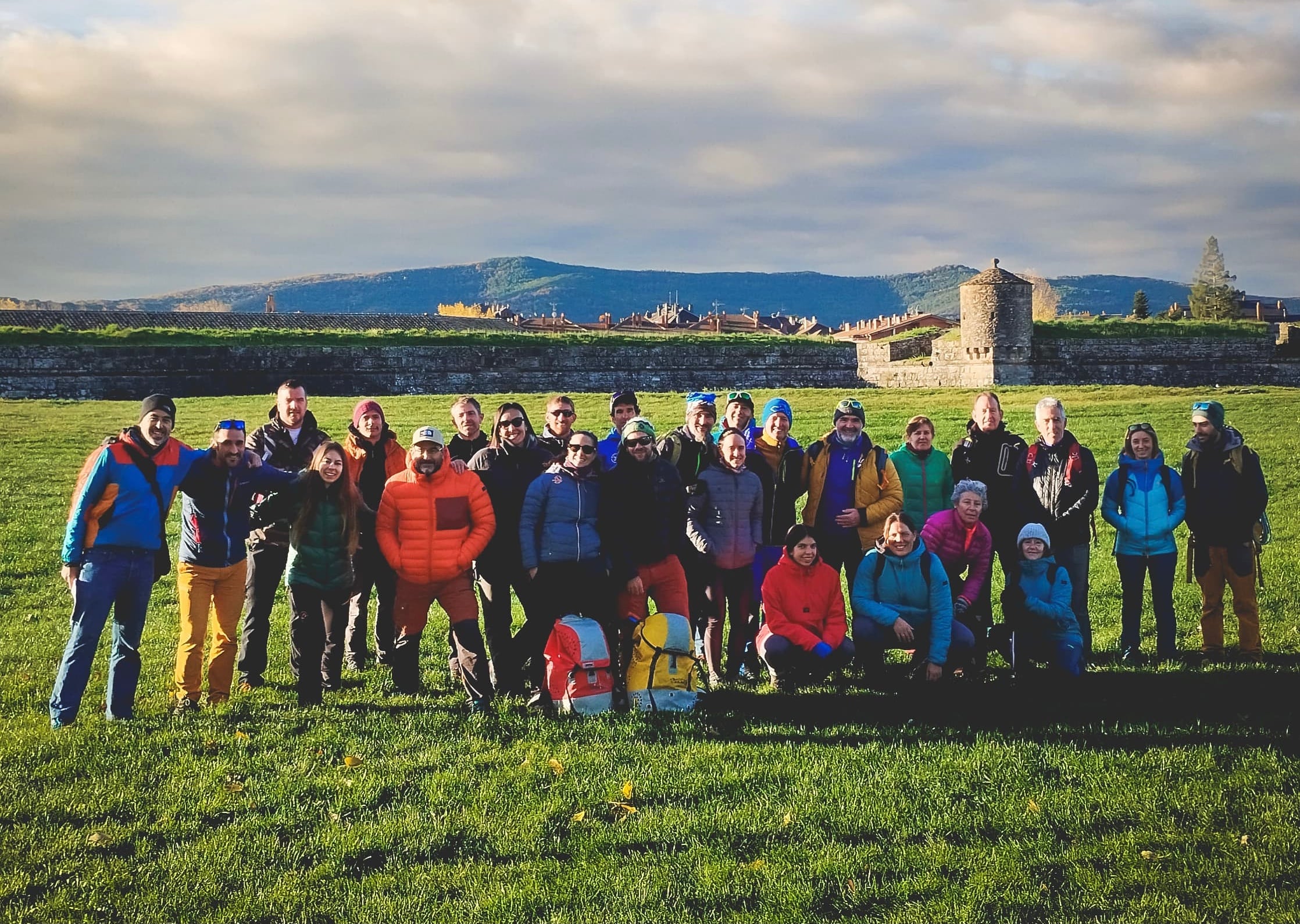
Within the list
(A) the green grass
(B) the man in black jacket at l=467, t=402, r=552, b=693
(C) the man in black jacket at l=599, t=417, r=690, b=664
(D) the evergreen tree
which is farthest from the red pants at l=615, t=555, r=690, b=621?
(D) the evergreen tree

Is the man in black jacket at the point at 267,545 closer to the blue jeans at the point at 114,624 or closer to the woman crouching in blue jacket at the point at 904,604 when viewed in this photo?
the blue jeans at the point at 114,624

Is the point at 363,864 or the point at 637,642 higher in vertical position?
the point at 637,642

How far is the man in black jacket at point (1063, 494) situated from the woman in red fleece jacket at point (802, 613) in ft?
6.34

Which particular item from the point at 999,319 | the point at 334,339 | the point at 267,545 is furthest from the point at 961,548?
the point at 999,319

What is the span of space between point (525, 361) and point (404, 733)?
34.5 meters

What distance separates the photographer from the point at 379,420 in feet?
27.7

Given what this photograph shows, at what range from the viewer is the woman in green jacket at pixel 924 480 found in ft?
29.0

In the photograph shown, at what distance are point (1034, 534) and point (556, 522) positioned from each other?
364 centimetres

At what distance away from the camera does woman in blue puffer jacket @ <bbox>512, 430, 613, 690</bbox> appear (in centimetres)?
746

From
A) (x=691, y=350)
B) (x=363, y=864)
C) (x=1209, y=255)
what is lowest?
(x=363, y=864)

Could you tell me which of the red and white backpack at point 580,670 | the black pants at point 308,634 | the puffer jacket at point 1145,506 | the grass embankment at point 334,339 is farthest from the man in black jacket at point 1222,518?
the grass embankment at point 334,339

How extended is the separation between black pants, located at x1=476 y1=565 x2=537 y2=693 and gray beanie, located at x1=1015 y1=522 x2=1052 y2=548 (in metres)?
3.71

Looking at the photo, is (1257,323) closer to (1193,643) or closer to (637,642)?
(1193,643)

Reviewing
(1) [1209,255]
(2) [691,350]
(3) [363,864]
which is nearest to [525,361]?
(2) [691,350]
